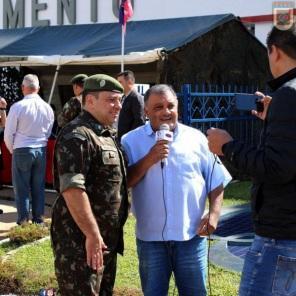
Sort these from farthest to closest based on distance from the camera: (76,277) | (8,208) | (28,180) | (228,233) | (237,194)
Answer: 1. (237,194)
2. (8,208)
3. (28,180)
4. (228,233)
5. (76,277)

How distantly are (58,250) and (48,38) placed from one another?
389 inches

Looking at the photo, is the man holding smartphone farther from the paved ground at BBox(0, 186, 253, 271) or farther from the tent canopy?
the tent canopy

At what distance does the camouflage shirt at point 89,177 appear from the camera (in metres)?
2.83

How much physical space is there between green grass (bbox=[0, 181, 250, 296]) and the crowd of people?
1399 mm

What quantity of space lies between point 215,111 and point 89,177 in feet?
24.2

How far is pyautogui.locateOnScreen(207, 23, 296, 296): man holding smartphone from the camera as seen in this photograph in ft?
→ 7.64

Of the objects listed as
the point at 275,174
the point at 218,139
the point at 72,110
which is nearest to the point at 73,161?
the point at 218,139

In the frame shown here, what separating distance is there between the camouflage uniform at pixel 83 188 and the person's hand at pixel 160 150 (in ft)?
0.61

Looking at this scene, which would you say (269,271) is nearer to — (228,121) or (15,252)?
(15,252)

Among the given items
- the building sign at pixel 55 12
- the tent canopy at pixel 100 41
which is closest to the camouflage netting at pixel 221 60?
the tent canopy at pixel 100 41

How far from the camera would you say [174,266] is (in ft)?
10.5

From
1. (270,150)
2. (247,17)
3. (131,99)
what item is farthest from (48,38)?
(270,150)

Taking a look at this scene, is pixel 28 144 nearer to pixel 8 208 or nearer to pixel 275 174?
pixel 8 208

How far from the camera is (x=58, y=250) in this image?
2965mm
